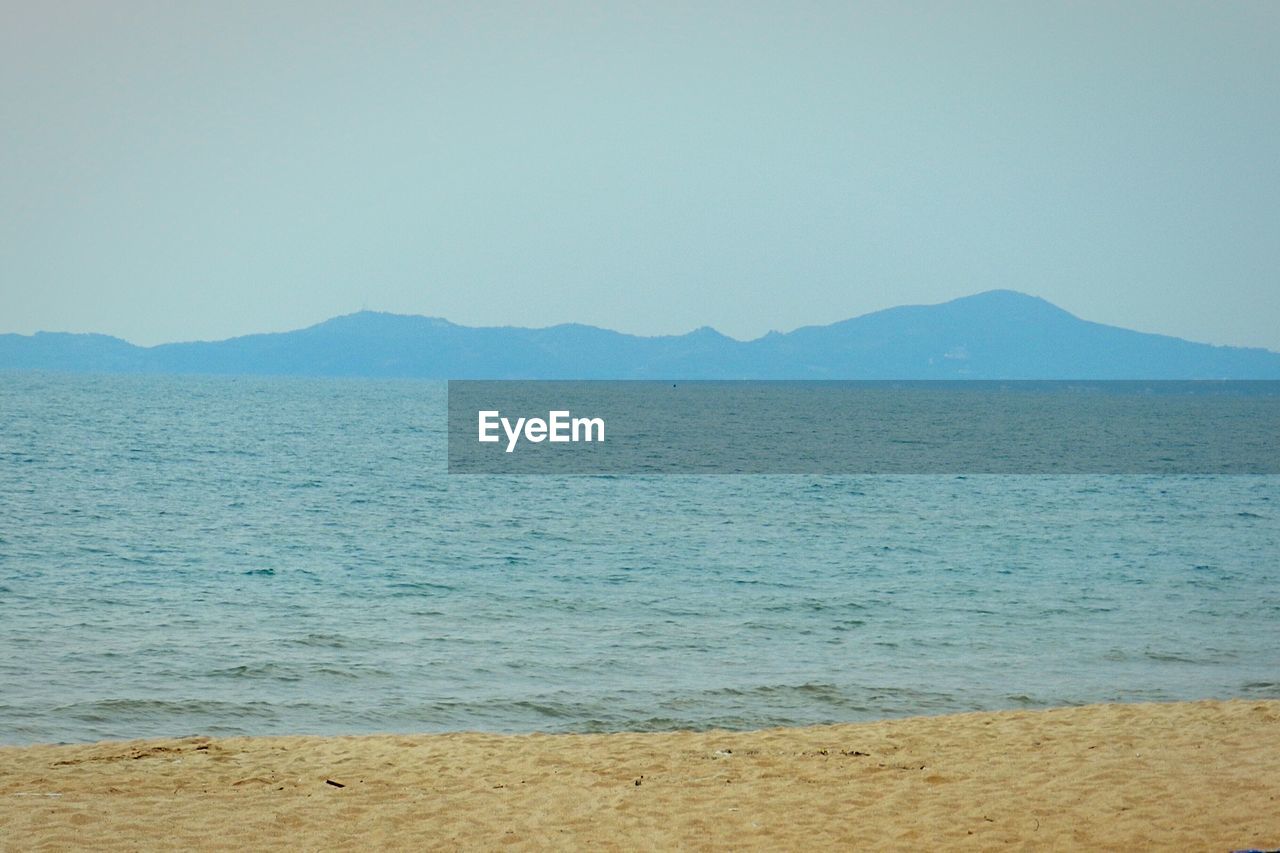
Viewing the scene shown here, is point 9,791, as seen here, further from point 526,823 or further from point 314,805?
point 526,823

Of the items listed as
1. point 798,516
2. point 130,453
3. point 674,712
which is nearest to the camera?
point 674,712

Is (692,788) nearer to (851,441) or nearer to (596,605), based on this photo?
(596,605)

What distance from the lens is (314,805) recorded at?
11.7 meters

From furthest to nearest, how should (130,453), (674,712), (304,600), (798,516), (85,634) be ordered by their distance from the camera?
(130,453), (798,516), (304,600), (85,634), (674,712)

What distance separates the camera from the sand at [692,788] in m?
10.5

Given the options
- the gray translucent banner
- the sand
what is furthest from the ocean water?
the gray translucent banner

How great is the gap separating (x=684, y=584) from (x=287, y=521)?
18195mm

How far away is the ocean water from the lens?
17.5 meters

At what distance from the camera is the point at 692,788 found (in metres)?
12.3

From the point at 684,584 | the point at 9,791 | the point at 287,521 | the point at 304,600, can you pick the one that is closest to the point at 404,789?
the point at 9,791
